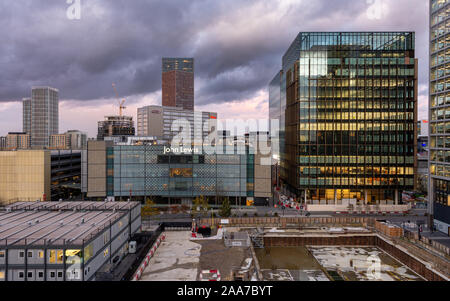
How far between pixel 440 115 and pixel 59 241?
66809 millimetres

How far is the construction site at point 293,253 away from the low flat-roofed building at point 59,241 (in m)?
5.48

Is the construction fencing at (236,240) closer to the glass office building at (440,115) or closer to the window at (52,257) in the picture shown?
the window at (52,257)

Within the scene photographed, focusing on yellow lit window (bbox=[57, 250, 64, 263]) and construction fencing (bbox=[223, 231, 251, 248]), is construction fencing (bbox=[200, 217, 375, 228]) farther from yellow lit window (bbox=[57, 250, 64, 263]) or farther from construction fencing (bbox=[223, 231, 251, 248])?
yellow lit window (bbox=[57, 250, 64, 263])

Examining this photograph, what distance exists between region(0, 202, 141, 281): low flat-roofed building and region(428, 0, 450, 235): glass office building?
5791cm

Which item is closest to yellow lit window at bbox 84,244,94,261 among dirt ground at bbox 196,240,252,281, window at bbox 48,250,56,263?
window at bbox 48,250,56,263

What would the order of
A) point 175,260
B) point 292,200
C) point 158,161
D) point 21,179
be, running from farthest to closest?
point 292,200 → point 158,161 → point 21,179 → point 175,260

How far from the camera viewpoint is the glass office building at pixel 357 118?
265ft

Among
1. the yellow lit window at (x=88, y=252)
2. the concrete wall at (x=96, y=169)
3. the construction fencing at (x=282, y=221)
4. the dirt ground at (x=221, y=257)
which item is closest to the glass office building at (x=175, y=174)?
the concrete wall at (x=96, y=169)

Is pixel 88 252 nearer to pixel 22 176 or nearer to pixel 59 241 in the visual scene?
pixel 59 241

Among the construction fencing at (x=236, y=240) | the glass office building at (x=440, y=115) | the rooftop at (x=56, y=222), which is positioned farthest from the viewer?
the glass office building at (x=440, y=115)

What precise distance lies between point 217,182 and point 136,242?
3695cm
